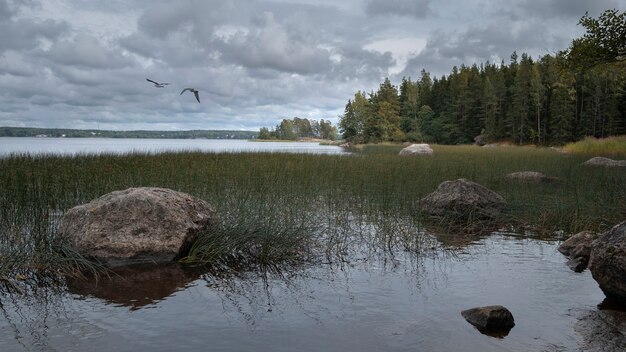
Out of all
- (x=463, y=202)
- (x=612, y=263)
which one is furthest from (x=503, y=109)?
(x=612, y=263)

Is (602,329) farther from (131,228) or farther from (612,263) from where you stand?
(131,228)

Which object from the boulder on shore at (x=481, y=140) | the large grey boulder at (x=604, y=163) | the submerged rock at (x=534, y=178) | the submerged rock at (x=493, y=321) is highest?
the boulder on shore at (x=481, y=140)

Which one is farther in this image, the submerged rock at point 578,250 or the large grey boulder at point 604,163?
the large grey boulder at point 604,163

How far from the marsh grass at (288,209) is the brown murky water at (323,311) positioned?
2.87 ft

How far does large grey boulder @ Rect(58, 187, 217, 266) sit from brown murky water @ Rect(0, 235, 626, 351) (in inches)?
22.8

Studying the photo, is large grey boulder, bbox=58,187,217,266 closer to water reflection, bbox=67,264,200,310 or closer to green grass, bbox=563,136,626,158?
water reflection, bbox=67,264,200,310

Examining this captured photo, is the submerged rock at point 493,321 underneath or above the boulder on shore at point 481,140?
underneath

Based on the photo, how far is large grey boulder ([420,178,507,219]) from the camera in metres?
12.2

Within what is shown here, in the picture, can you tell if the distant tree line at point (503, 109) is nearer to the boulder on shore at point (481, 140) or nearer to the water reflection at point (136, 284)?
the boulder on shore at point (481, 140)

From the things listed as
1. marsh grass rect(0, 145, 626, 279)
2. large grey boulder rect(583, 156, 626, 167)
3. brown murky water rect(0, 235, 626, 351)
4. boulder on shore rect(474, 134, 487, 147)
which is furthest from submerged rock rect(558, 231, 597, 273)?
boulder on shore rect(474, 134, 487, 147)

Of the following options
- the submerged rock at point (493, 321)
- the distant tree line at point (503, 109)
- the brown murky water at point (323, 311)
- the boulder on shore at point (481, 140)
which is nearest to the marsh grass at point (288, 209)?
the brown murky water at point (323, 311)

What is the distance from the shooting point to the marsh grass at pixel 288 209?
26.9 ft

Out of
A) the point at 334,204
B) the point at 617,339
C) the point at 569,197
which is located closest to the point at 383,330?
the point at 617,339

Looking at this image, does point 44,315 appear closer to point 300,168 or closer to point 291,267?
point 291,267
